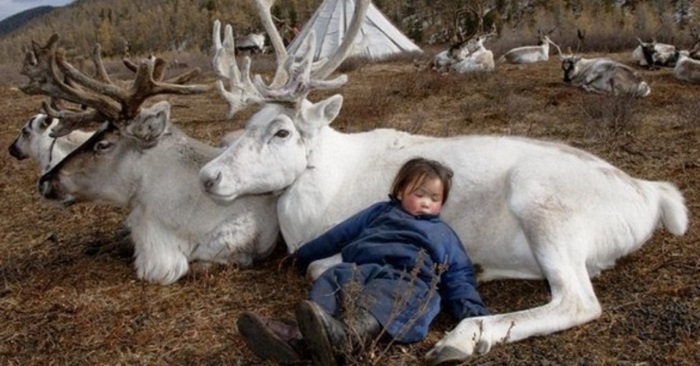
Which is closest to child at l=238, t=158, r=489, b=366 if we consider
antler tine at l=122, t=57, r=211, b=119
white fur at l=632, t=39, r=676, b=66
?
antler tine at l=122, t=57, r=211, b=119

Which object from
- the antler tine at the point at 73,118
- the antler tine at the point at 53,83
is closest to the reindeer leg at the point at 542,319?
the antler tine at the point at 53,83

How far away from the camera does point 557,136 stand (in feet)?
24.5

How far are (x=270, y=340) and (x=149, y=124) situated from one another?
1.95 meters

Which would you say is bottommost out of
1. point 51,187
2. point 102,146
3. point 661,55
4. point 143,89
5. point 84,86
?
point 661,55

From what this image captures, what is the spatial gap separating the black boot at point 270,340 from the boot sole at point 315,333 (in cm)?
12

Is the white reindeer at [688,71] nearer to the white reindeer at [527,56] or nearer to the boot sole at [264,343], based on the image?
the white reindeer at [527,56]

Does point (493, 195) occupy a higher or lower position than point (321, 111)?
lower

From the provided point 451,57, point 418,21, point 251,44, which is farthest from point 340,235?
point 418,21

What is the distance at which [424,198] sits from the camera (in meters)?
3.46

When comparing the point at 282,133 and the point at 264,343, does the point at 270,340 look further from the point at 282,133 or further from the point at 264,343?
the point at 282,133

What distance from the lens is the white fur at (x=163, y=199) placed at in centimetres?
402

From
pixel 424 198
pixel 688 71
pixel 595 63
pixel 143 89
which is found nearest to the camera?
pixel 424 198

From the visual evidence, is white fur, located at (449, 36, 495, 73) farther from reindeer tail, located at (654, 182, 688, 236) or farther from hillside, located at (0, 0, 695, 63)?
reindeer tail, located at (654, 182, 688, 236)

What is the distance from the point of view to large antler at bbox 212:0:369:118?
12.5ft
